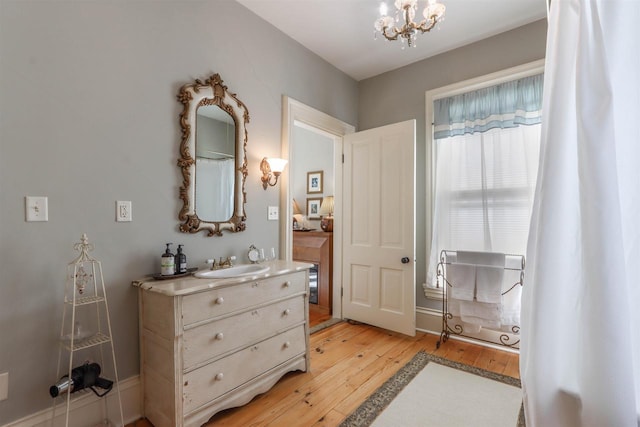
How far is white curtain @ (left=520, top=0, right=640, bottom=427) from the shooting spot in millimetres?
581

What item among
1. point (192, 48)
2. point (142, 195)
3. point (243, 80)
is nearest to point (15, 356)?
point (142, 195)

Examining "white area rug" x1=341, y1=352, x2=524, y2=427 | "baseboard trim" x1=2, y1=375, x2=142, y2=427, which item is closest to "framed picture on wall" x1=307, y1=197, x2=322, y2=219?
"white area rug" x1=341, y1=352, x2=524, y2=427

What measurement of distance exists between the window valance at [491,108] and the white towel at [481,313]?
157 centimetres

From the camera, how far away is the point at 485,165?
280 cm

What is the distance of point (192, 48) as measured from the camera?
2109 millimetres

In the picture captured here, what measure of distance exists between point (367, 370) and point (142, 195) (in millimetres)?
2021

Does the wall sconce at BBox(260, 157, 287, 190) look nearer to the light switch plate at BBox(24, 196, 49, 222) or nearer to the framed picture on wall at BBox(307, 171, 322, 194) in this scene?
the light switch plate at BBox(24, 196, 49, 222)

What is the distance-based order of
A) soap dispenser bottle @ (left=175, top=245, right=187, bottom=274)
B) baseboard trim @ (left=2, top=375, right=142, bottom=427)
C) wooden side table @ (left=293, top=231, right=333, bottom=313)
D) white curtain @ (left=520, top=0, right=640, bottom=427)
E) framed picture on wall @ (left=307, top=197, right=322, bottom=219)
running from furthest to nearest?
framed picture on wall @ (left=307, top=197, right=322, bottom=219)
wooden side table @ (left=293, top=231, right=333, bottom=313)
soap dispenser bottle @ (left=175, top=245, right=187, bottom=274)
baseboard trim @ (left=2, top=375, right=142, bottom=427)
white curtain @ (left=520, top=0, right=640, bottom=427)

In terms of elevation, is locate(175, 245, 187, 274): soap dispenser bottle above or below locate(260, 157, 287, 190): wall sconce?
below

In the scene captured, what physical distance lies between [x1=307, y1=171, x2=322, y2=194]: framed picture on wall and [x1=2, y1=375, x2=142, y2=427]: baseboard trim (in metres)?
3.29

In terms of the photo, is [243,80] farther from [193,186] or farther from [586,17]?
[586,17]

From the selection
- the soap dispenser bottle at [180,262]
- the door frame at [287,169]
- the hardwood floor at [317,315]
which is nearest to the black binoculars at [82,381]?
the soap dispenser bottle at [180,262]

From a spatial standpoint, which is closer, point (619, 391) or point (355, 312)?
point (619, 391)

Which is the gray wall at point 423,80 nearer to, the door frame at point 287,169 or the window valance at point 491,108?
the window valance at point 491,108
